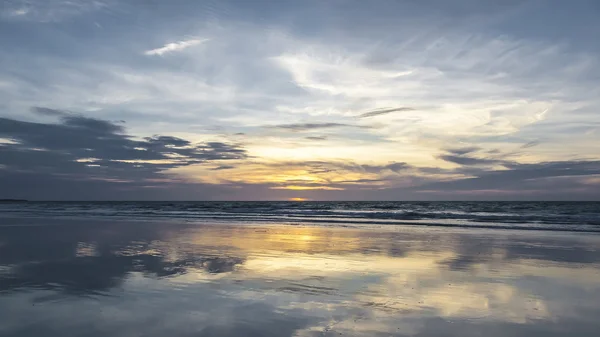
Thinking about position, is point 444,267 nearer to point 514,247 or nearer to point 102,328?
point 514,247

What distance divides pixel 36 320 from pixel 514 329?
23.3ft

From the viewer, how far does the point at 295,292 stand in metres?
8.46

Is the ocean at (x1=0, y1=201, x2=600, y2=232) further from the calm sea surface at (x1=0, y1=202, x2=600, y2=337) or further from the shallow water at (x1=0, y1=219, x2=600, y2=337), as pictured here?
the shallow water at (x1=0, y1=219, x2=600, y2=337)

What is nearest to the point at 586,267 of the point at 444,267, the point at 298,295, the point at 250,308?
the point at 444,267

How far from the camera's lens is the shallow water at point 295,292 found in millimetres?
6328

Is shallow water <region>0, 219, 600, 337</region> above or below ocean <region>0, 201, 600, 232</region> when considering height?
below

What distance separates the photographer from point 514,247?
1655 cm


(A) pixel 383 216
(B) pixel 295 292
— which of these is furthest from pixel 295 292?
(A) pixel 383 216

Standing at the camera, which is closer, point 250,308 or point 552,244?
point 250,308

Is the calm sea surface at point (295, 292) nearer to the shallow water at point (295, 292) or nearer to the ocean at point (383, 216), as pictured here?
the shallow water at point (295, 292)

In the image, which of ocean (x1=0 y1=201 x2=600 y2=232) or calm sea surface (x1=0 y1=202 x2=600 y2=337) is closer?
calm sea surface (x1=0 y1=202 x2=600 y2=337)

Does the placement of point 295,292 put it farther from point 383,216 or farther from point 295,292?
point 383,216

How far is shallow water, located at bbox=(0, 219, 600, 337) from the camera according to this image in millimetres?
6328

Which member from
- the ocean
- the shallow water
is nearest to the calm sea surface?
the shallow water
